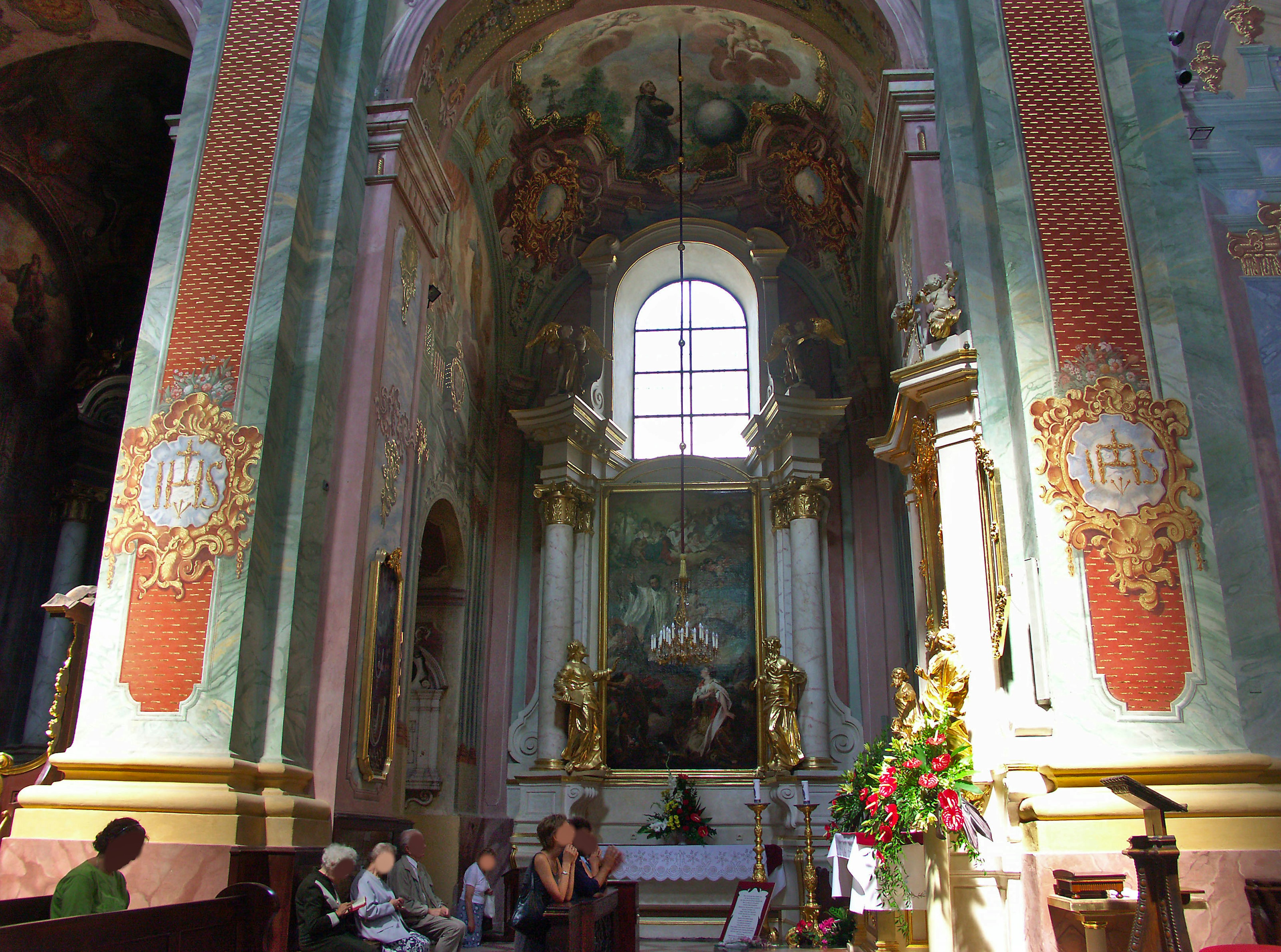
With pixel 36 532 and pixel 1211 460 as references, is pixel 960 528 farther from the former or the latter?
pixel 36 532

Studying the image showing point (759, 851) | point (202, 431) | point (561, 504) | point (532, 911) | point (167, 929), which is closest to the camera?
point (167, 929)

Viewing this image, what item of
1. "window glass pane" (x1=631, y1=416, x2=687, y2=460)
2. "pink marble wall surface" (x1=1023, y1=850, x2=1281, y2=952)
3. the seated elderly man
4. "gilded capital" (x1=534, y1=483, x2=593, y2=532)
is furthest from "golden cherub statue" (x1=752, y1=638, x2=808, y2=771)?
the seated elderly man

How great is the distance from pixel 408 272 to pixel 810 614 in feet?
20.8

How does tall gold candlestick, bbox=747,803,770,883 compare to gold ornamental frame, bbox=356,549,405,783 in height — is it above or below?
below

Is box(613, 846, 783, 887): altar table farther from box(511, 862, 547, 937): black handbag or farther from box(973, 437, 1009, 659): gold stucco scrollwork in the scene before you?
box(511, 862, 547, 937): black handbag

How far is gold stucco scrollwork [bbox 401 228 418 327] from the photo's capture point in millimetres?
9273

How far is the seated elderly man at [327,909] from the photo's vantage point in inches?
229

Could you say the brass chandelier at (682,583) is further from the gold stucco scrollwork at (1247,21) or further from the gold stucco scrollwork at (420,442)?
the gold stucco scrollwork at (1247,21)

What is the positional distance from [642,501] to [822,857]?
5027mm

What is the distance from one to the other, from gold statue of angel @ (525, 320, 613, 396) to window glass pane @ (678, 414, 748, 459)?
1805 millimetres

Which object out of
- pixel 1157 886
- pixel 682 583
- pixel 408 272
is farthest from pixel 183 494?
pixel 1157 886

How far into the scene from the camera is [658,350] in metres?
15.5

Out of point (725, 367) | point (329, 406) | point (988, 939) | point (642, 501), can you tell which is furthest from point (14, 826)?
point (725, 367)

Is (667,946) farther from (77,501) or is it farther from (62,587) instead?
Result: (77,501)
